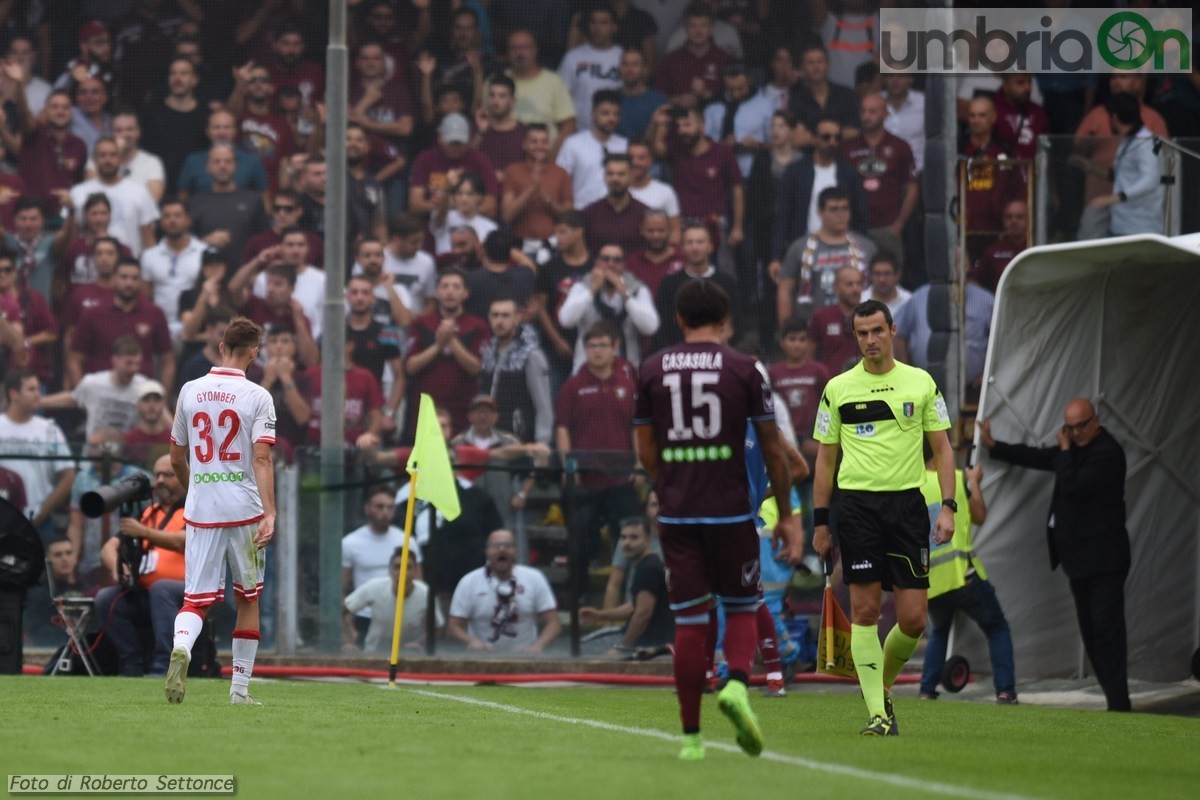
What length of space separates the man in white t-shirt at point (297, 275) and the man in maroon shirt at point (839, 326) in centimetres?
497

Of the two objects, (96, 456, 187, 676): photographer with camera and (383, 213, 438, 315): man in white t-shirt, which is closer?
(96, 456, 187, 676): photographer with camera

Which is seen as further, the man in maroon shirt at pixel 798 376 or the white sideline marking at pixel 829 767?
the man in maroon shirt at pixel 798 376

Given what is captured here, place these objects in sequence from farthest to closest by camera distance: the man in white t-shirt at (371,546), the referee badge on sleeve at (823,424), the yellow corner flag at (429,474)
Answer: the man in white t-shirt at (371,546), the yellow corner flag at (429,474), the referee badge on sleeve at (823,424)

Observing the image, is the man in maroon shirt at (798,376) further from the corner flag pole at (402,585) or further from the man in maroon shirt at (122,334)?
the man in maroon shirt at (122,334)

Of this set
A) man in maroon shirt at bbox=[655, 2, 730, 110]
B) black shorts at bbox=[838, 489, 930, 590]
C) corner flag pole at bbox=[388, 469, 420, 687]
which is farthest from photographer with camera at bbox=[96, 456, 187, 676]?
man in maroon shirt at bbox=[655, 2, 730, 110]

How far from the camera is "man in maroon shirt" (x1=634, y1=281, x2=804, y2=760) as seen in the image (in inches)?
322

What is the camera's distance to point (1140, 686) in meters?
15.0

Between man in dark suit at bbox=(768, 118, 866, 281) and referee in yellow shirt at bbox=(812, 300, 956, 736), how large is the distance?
818cm

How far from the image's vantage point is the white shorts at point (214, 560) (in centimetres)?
1095

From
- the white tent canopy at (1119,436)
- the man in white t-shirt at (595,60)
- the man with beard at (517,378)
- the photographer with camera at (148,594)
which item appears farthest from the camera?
the man in white t-shirt at (595,60)

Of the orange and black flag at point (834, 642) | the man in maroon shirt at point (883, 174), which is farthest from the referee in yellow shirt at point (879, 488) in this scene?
the man in maroon shirt at point (883, 174)

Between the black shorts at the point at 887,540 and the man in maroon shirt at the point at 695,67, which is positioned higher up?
the man in maroon shirt at the point at 695,67

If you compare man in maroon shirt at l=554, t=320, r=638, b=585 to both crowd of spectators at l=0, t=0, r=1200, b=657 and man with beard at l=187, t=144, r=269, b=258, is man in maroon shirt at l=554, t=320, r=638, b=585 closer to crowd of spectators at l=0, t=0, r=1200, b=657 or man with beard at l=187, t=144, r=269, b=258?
crowd of spectators at l=0, t=0, r=1200, b=657

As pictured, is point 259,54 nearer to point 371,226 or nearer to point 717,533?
point 371,226
